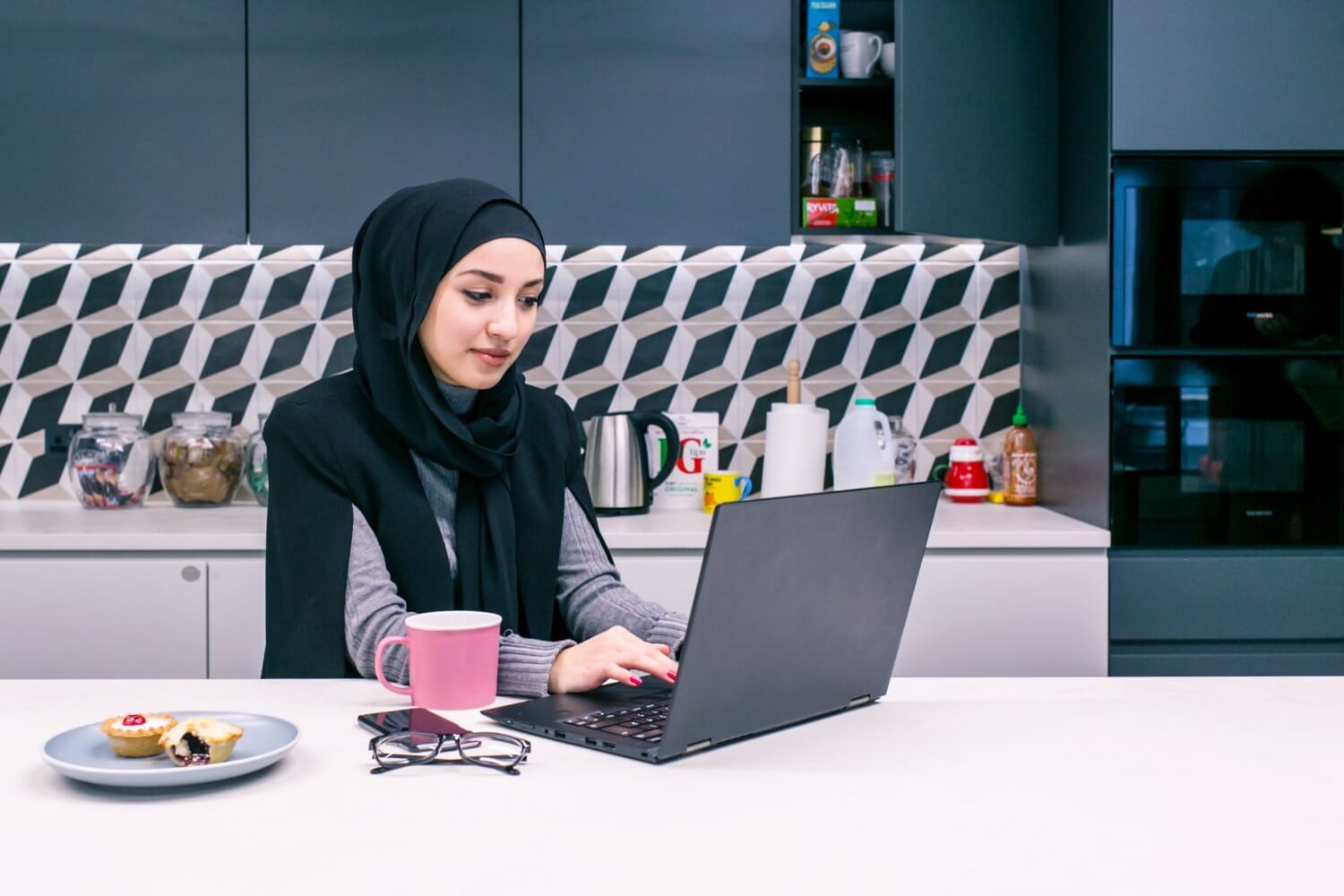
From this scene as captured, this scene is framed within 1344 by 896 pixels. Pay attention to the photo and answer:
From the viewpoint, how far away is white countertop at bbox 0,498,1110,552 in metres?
2.41

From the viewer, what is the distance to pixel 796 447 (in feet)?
9.24

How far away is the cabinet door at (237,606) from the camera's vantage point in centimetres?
243

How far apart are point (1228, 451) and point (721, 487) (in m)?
1.05

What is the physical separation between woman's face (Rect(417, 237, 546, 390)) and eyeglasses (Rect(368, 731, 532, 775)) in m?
0.68

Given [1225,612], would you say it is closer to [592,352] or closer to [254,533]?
[592,352]

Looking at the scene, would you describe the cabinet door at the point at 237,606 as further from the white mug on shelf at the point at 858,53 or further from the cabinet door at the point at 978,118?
the white mug on shelf at the point at 858,53

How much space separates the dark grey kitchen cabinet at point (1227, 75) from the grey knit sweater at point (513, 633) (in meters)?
1.46

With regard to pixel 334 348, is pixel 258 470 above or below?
below

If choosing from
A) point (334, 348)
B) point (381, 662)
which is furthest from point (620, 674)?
point (334, 348)

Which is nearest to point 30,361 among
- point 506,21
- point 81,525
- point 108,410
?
point 108,410

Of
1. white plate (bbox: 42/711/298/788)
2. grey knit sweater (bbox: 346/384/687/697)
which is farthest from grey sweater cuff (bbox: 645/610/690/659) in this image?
white plate (bbox: 42/711/298/788)

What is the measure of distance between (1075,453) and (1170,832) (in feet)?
6.25

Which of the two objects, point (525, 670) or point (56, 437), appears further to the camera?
point (56, 437)

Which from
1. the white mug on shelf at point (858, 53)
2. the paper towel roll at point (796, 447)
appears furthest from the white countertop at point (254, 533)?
the white mug on shelf at point (858, 53)
